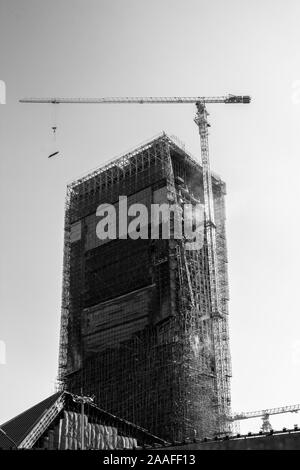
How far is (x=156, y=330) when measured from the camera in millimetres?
177125

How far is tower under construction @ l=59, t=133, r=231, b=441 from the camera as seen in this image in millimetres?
171750

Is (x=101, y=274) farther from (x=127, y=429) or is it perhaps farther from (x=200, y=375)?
(x=127, y=429)

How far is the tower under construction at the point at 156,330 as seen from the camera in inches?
6762

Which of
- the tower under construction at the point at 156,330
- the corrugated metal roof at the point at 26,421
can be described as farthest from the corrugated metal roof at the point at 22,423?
the tower under construction at the point at 156,330

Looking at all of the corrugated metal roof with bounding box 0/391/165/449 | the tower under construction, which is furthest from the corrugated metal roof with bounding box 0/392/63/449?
the tower under construction

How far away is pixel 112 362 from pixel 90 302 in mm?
20635

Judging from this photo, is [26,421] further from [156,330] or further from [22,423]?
[156,330]

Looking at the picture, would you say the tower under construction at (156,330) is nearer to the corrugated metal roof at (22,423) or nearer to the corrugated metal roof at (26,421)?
the corrugated metal roof at (26,421)

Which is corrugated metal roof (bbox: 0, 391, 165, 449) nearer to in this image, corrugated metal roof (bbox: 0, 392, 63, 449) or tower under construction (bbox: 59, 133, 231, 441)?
corrugated metal roof (bbox: 0, 392, 63, 449)

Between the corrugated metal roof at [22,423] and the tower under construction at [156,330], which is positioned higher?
the tower under construction at [156,330]
